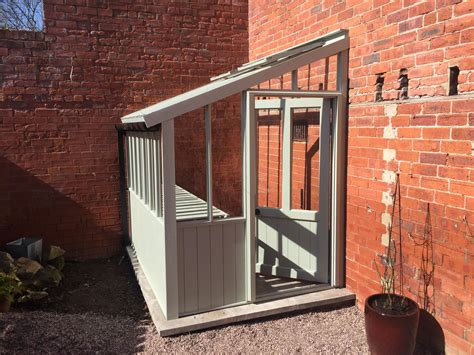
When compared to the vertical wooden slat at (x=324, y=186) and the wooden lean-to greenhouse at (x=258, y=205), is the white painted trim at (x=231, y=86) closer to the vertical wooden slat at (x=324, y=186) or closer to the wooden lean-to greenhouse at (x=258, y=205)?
the wooden lean-to greenhouse at (x=258, y=205)

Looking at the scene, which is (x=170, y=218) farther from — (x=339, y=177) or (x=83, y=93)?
(x=83, y=93)

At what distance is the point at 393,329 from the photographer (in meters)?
3.32

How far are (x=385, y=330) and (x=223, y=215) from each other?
1.77m

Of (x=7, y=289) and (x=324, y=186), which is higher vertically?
(x=324, y=186)

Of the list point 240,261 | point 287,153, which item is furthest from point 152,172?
point 287,153

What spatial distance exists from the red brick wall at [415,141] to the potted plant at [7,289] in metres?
3.50

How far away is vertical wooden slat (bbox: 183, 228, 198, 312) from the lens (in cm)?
401

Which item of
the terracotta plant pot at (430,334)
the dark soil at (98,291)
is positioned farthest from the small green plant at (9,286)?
the terracotta plant pot at (430,334)

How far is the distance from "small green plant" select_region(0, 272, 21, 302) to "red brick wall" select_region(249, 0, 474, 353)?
3498 mm

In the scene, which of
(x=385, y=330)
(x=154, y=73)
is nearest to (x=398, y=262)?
Result: (x=385, y=330)

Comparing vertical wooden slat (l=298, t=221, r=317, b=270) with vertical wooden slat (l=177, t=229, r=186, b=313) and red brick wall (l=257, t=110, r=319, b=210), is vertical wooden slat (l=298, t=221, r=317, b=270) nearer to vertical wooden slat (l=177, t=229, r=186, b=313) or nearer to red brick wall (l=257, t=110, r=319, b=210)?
red brick wall (l=257, t=110, r=319, b=210)

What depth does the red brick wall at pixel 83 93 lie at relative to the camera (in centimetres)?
570

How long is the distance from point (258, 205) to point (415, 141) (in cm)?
247

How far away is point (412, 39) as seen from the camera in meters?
3.56
